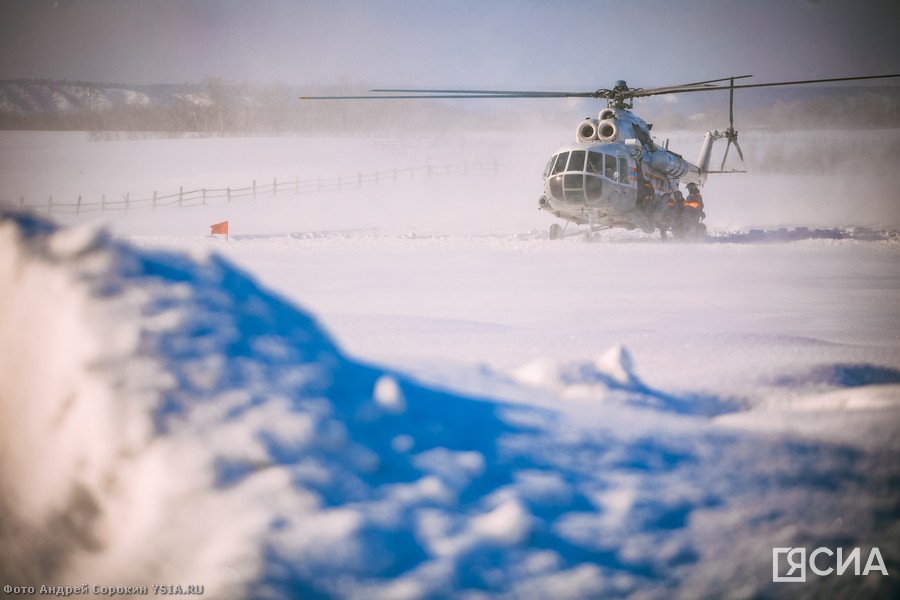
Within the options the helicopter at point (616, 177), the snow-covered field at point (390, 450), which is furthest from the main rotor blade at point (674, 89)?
the snow-covered field at point (390, 450)

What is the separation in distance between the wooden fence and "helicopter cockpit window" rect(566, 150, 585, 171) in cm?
1816

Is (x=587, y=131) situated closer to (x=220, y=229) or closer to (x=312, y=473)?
(x=220, y=229)

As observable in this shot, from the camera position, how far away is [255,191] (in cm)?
2905

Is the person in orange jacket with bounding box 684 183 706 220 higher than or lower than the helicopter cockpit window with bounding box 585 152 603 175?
lower

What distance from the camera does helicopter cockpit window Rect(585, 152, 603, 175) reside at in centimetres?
1223

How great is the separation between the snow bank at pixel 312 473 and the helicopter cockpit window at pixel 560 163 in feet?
35.3

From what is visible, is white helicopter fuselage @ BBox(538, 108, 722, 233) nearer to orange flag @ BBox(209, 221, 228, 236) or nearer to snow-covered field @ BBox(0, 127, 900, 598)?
orange flag @ BBox(209, 221, 228, 236)

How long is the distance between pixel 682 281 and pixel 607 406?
4.87 meters

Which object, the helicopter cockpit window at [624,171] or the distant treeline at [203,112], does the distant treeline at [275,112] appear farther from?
the helicopter cockpit window at [624,171]

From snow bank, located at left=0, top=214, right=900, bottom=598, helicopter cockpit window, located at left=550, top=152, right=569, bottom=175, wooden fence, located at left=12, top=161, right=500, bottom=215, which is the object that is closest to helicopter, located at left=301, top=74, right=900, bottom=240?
helicopter cockpit window, located at left=550, top=152, right=569, bottom=175

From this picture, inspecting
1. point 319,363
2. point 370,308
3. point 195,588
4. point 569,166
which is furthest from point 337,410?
point 569,166

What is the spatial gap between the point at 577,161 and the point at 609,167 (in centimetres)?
72

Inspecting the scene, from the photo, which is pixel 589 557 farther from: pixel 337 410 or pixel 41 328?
pixel 41 328

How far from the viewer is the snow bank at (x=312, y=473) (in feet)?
5.16
